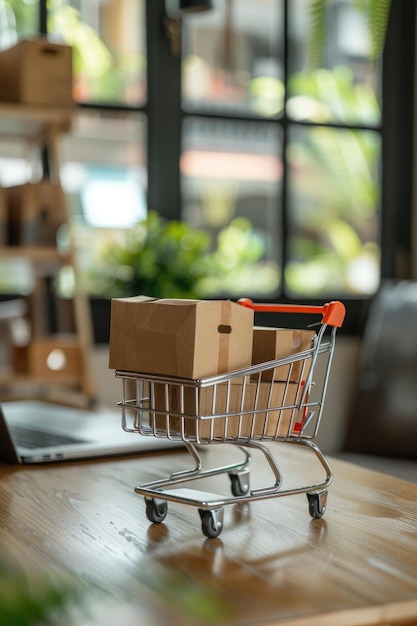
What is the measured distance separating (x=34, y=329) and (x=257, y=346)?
1673 millimetres

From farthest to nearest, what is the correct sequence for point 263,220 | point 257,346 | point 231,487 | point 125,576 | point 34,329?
point 263,220, point 34,329, point 231,487, point 257,346, point 125,576

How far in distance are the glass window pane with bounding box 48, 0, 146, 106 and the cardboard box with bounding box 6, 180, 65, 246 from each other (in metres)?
0.56

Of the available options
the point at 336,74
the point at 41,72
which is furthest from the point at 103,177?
the point at 336,74

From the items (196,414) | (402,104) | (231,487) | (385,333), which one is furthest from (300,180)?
(196,414)

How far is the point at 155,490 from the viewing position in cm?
99

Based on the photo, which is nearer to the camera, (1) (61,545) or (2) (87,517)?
(1) (61,545)

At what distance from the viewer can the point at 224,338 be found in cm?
94

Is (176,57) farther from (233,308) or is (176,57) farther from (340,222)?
(233,308)

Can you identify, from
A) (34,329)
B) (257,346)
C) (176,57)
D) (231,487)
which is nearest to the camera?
(257,346)

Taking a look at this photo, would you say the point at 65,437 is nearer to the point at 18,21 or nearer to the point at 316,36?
the point at 316,36

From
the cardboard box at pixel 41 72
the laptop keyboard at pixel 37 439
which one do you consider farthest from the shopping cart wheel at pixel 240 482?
the cardboard box at pixel 41 72

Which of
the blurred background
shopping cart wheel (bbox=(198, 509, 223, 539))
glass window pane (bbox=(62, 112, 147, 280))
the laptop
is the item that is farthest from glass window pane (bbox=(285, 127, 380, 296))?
shopping cart wheel (bbox=(198, 509, 223, 539))

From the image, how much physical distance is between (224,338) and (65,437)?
70cm

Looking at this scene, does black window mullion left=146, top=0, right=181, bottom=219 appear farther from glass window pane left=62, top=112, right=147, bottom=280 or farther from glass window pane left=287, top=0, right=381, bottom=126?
glass window pane left=287, top=0, right=381, bottom=126
